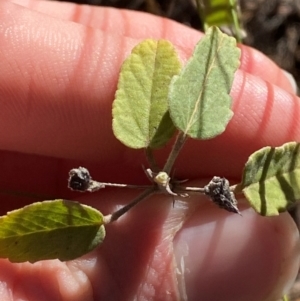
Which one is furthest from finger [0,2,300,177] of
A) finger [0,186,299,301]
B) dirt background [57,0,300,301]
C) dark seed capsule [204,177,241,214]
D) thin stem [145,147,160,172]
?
dirt background [57,0,300,301]

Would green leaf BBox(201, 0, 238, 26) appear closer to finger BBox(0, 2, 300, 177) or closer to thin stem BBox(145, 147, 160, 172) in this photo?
finger BBox(0, 2, 300, 177)

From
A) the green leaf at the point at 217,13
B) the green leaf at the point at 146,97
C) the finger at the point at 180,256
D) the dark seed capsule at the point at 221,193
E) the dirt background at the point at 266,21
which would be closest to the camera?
the dark seed capsule at the point at 221,193

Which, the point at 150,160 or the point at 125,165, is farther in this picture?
the point at 125,165

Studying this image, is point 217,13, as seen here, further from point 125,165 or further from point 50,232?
point 50,232

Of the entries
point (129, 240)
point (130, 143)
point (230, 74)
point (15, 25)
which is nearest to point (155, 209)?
point (129, 240)

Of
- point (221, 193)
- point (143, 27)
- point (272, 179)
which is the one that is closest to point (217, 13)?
point (143, 27)

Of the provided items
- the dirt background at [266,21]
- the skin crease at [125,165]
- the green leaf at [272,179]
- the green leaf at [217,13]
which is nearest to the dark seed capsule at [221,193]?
the green leaf at [272,179]

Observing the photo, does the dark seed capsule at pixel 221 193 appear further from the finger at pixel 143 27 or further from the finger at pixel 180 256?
the finger at pixel 143 27
